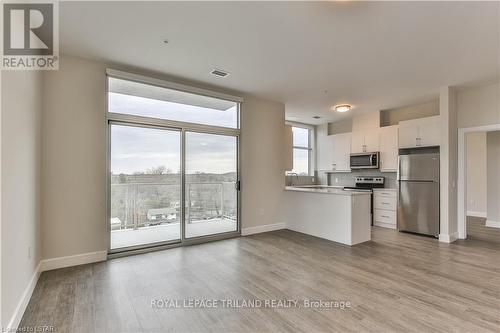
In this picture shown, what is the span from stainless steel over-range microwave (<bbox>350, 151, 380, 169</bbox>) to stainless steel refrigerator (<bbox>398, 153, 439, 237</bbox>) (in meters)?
0.70

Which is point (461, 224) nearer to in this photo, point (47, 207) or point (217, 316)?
point (217, 316)

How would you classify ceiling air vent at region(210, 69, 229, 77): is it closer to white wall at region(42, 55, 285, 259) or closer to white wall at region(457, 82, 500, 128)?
white wall at region(42, 55, 285, 259)

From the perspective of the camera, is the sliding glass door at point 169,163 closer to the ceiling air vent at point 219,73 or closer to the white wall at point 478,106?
the ceiling air vent at point 219,73

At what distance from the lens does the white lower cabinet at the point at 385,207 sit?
18.8 feet

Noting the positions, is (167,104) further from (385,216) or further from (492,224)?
(492,224)

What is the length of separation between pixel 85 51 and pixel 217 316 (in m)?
3.55

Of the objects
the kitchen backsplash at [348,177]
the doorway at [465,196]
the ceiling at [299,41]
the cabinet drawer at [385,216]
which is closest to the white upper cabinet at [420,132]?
the doorway at [465,196]

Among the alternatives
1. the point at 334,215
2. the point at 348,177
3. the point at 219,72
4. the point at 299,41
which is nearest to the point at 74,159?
the point at 219,72

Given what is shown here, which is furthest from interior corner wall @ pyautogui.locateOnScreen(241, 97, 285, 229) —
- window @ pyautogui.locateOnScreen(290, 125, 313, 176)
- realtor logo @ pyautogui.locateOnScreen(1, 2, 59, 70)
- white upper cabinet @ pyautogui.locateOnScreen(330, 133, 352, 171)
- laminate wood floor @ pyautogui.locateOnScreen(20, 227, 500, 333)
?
realtor logo @ pyautogui.locateOnScreen(1, 2, 59, 70)

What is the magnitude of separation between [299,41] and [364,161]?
14.2 feet

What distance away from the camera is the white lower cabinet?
5.72 meters

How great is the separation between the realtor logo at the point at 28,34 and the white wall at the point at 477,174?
368 inches

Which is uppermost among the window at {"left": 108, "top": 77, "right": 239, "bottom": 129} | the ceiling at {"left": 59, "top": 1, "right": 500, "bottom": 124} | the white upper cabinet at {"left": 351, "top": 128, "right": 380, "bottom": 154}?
the ceiling at {"left": 59, "top": 1, "right": 500, "bottom": 124}

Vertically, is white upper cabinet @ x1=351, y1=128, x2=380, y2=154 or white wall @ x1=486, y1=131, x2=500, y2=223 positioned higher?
white upper cabinet @ x1=351, y1=128, x2=380, y2=154
